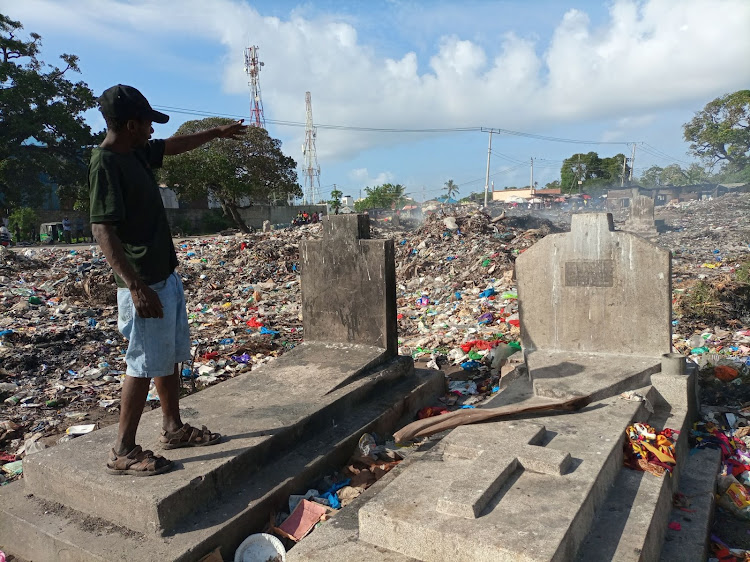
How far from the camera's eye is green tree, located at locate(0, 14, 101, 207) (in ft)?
70.2

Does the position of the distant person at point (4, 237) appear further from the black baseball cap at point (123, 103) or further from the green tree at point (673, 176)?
the green tree at point (673, 176)

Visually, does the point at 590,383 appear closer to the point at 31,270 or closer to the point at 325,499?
the point at 325,499

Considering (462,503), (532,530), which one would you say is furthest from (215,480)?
(532,530)

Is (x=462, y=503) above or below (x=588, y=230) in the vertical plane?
below

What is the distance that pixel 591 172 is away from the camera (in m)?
64.3

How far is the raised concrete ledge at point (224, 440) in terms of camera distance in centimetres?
253

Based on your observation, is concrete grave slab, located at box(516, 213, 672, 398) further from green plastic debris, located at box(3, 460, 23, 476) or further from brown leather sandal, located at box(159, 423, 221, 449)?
green plastic debris, located at box(3, 460, 23, 476)

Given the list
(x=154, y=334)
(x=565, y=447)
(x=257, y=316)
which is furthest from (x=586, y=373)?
(x=257, y=316)

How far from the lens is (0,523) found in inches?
Answer: 108

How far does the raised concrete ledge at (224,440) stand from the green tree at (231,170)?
63.8 feet

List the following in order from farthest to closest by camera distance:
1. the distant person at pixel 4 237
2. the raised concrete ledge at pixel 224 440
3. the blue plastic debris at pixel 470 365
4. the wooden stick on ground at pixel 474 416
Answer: the distant person at pixel 4 237 < the blue plastic debris at pixel 470 365 < the wooden stick on ground at pixel 474 416 < the raised concrete ledge at pixel 224 440

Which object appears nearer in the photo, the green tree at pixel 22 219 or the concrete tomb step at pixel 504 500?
the concrete tomb step at pixel 504 500

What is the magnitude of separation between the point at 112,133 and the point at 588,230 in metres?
3.34

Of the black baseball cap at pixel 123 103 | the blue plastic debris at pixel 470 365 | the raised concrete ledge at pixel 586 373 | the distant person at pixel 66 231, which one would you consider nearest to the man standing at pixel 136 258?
the black baseball cap at pixel 123 103
